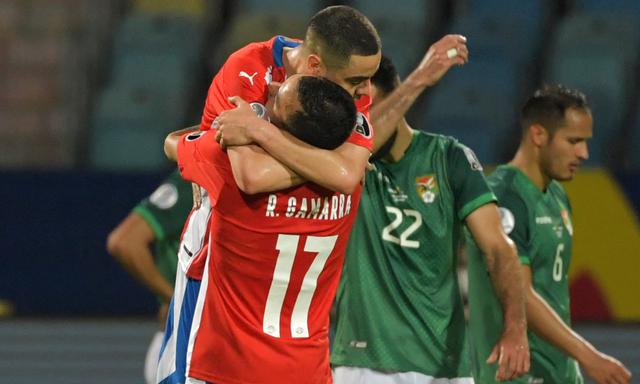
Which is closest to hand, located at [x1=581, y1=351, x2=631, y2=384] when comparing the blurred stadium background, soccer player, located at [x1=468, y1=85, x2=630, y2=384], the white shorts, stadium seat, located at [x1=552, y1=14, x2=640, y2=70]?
soccer player, located at [x1=468, y1=85, x2=630, y2=384]

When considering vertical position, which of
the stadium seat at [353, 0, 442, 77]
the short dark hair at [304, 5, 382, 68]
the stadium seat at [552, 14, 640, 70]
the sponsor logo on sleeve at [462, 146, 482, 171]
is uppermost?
the short dark hair at [304, 5, 382, 68]

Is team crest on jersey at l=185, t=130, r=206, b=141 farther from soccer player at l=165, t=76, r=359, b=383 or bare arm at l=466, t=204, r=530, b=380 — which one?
bare arm at l=466, t=204, r=530, b=380

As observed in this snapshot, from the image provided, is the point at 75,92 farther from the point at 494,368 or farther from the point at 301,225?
the point at 301,225

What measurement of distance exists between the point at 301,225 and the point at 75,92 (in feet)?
26.7

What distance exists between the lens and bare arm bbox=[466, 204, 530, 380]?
4.09 metres

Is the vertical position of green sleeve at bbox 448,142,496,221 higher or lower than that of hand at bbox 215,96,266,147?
lower

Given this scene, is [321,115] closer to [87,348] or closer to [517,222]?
[517,222]

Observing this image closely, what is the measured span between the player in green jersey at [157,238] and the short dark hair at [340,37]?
207 centimetres

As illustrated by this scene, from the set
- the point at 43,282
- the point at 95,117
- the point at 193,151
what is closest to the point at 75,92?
the point at 95,117

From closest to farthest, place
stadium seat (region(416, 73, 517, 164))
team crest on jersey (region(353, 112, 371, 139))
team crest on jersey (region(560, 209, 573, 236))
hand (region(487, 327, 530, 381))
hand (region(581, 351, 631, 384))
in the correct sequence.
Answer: team crest on jersey (region(353, 112, 371, 139)) → hand (region(487, 327, 530, 381)) → hand (region(581, 351, 631, 384)) → team crest on jersey (region(560, 209, 573, 236)) → stadium seat (region(416, 73, 517, 164))

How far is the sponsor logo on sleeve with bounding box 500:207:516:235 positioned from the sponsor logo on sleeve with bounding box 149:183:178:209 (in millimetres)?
1616

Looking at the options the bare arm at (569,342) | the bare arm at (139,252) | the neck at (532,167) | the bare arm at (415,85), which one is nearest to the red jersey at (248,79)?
the bare arm at (415,85)

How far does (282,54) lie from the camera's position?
406cm

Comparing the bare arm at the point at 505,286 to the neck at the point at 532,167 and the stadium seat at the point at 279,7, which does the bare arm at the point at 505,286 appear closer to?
the neck at the point at 532,167
